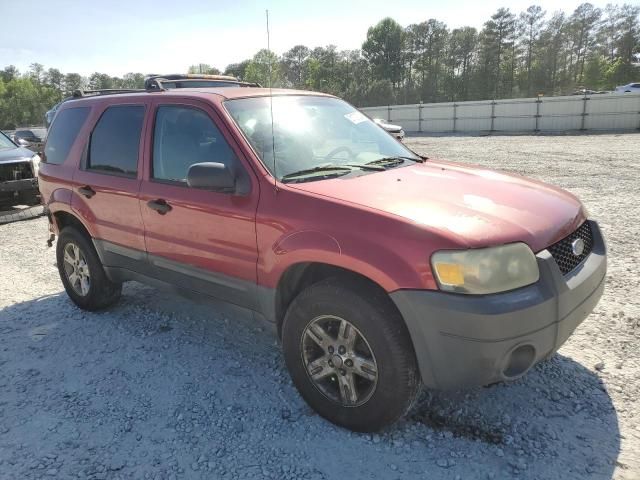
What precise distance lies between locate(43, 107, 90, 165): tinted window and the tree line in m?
59.0

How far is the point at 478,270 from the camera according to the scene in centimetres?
229

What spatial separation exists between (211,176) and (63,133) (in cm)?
259

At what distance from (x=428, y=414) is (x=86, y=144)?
3.60 meters

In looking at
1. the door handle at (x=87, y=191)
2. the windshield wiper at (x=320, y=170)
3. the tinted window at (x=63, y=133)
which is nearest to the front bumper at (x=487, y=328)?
the windshield wiper at (x=320, y=170)

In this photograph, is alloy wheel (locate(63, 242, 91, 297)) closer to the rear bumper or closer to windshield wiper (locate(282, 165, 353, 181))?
windshield wiper (locate(282, 165, 353, 181))

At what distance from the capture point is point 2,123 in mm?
85312

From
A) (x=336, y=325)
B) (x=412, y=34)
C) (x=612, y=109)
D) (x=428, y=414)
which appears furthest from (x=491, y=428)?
(x=412, y=34)

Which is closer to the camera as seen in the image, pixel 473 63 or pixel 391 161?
pixel 391 161

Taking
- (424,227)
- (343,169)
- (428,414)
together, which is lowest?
(428,414)

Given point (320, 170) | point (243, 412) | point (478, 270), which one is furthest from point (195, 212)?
point (478, 270)

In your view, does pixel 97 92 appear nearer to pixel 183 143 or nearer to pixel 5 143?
pixel 183 143

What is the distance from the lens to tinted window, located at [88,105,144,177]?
12.7 feet

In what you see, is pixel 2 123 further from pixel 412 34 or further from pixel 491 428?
pixel 491 428

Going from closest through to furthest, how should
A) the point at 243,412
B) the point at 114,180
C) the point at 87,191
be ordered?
the point at 243,412
the point at 114,180
the point at 87,191
